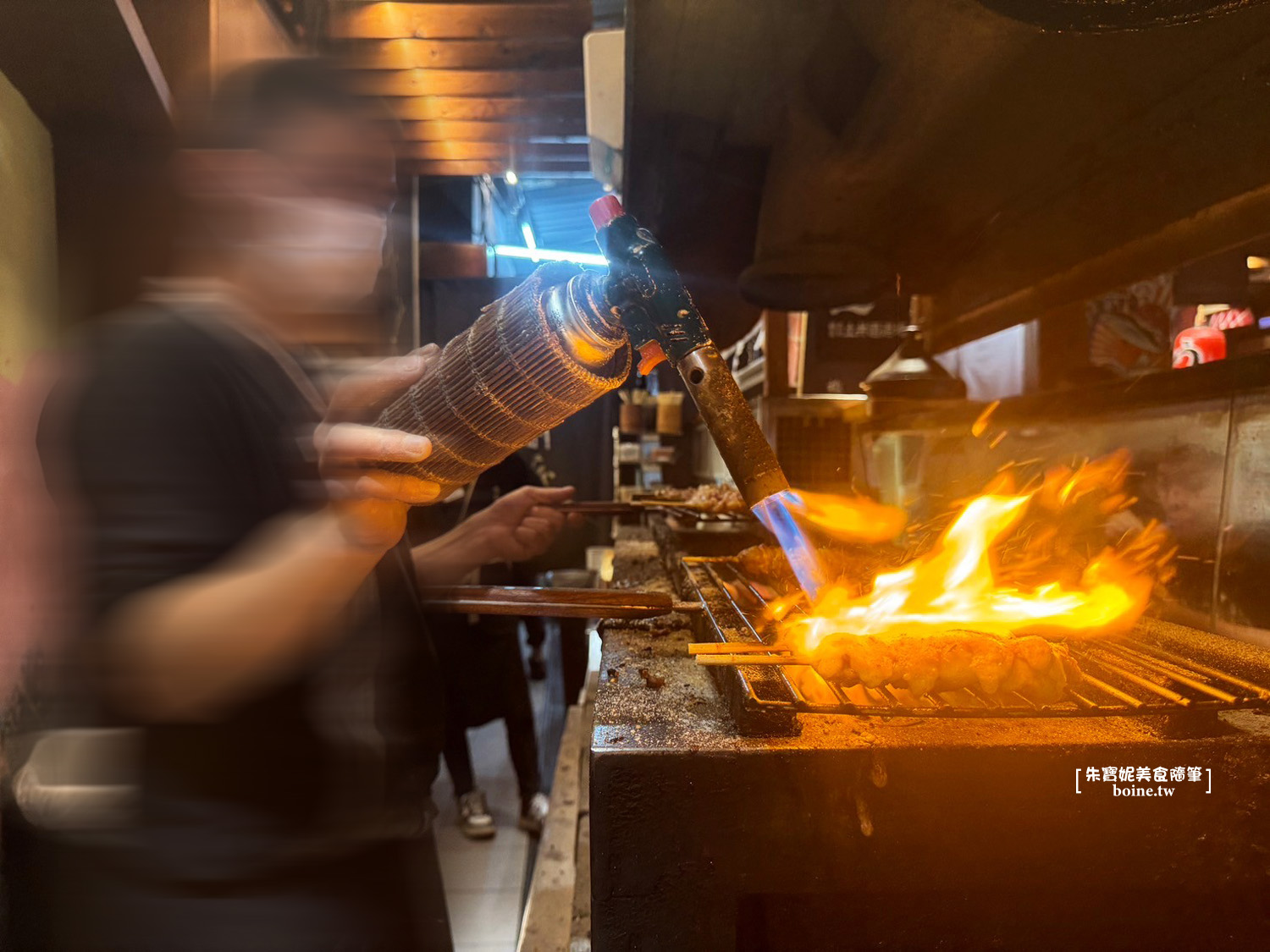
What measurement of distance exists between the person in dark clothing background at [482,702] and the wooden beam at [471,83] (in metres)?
3.24

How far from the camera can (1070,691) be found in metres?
1.50

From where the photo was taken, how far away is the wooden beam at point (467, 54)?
162 inches

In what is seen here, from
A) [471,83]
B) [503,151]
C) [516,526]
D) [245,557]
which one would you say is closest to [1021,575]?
[516,526]

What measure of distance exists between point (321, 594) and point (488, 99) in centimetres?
464

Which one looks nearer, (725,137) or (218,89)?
(218,89)

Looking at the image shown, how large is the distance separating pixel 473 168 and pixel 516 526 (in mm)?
4226

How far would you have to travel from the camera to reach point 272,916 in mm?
1556

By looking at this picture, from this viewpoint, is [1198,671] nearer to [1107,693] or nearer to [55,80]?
[1107,693]

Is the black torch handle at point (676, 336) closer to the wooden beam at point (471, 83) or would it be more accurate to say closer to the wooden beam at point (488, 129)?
the wooden beam at point (471, 83)

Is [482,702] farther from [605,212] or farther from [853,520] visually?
[605,212]

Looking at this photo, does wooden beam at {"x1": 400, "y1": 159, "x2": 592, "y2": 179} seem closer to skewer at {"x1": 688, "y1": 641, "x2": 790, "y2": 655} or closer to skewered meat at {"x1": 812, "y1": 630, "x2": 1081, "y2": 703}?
skewer at {"x1": 688, "y1": 641, "x2": 790, "y2": 655}

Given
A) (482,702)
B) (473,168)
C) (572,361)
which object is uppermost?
(473,168)

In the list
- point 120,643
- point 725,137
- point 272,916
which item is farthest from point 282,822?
point 725,137

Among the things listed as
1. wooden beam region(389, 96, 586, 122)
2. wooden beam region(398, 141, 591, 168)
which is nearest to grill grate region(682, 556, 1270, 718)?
wooden beam region(389, 96, 586, 122)
